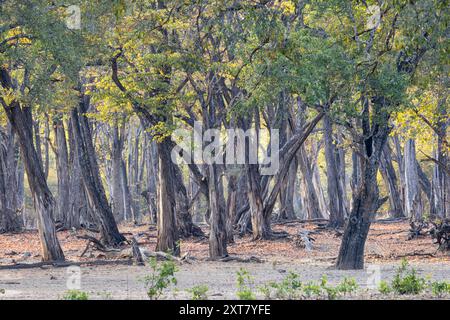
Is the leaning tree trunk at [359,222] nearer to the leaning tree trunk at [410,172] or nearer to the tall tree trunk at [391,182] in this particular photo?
the leaning tree trunk at [410,172]

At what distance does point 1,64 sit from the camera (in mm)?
20016

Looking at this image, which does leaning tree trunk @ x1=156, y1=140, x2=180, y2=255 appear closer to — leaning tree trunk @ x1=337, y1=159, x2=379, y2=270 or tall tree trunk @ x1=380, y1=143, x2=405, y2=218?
leaning tree trunk @ x1=337, y1=159, x2=379, y2=270

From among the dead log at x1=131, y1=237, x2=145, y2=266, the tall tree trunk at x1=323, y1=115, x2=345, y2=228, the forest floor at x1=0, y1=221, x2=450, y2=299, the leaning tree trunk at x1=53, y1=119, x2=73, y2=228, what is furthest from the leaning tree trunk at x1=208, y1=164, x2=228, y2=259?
the leaning tree trunk at x1=53, y1=119, x2=73, y2=228

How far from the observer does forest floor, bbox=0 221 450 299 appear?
16.3 metres

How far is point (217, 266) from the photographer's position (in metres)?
21.7

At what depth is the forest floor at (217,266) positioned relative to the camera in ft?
53.3

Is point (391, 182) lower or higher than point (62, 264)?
higher

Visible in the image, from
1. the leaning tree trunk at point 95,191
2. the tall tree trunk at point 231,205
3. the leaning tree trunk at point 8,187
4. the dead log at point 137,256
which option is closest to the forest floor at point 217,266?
the dead log at point 137,256

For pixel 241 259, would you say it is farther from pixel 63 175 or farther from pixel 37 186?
pixel 63 175

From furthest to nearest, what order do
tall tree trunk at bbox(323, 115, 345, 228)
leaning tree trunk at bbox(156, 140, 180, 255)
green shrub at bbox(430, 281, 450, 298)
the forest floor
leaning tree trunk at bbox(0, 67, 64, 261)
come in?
tall tree trunk at bbox(323, 115, 345, 228)
leaning tree trunk at bbox(156, 140, 180, 255)
leaning tree trunk at bbox(0, 67, 64, 261)
the forest floor
green shrub at bbox(430, 281, 450, 298)

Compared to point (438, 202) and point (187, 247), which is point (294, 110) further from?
point (438, 202)

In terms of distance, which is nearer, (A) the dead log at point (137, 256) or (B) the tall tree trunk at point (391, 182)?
(A) the dead log at point (137, 256)

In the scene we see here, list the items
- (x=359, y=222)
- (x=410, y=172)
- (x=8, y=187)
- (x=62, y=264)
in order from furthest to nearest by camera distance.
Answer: (x=410, y=172), (x=8, y=187), (x=62, y=264), (x=359, y=222)

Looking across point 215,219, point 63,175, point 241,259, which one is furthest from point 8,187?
point 241,259
